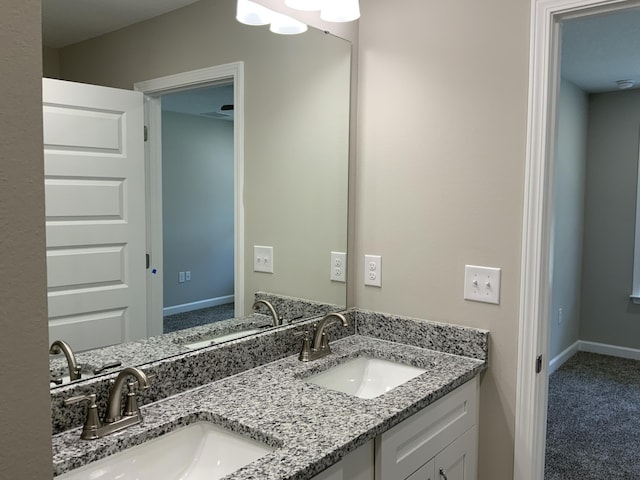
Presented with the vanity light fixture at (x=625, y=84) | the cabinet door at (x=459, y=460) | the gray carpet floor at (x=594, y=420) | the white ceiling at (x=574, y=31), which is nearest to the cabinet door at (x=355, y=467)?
the cabinet door at (x=459, y=460)

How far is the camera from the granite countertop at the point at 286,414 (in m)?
1.10

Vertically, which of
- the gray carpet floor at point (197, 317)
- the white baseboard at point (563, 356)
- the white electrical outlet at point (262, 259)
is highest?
the white electrical outlet at point (262, 259)

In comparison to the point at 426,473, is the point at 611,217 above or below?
above

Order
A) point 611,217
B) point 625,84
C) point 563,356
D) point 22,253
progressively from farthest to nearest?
point 611,217
point 563,356
point 625,84
point 22,253

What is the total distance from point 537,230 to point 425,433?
0.74 m

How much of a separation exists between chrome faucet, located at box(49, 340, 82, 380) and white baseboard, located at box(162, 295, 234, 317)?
292 millimetres

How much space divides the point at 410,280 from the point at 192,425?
1.00 m

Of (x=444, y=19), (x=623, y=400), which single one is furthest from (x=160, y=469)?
(x=623, y=400)

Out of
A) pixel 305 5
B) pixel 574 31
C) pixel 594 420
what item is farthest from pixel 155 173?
pixel 594 420

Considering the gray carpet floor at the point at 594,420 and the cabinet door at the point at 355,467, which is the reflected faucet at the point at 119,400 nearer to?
the cabinet door at the point at 355,467

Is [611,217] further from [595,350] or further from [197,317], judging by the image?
[197,317]

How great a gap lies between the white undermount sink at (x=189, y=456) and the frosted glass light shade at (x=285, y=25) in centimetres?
133

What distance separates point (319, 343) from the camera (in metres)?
1.87

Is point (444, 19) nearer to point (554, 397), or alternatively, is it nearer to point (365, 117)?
point (365, 117)
